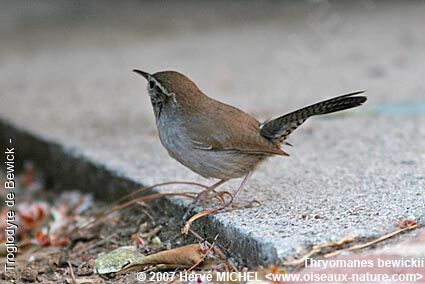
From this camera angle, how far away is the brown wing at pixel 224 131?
3725 millimetres

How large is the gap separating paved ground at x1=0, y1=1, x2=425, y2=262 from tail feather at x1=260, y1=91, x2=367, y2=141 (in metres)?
0.31

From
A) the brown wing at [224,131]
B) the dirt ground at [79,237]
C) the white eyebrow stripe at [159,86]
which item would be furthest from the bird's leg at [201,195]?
the white eyebrow stripe at [159,86]

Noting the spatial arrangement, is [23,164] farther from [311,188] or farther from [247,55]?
[247,55]

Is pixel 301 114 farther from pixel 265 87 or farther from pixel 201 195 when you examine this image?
pixel 265 87

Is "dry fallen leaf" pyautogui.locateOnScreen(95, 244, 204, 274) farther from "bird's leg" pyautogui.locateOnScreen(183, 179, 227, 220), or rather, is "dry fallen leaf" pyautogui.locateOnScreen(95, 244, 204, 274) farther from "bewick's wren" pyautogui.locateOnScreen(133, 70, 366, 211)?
"bewick's wren" pyautogui.locateOnScreen(133, 70, 366, 211)

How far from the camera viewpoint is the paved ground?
3.68 metres

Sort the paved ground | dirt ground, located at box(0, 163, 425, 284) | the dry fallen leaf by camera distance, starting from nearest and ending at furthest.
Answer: dirt ground, located at box(0, 163, 425, 284)
the dry fallen leaf
the paved ground

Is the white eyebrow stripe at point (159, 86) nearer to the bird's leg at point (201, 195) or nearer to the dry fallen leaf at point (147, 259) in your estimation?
the bird's leg at point (201, 195)

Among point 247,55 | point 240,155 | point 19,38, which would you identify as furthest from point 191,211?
point 19,38

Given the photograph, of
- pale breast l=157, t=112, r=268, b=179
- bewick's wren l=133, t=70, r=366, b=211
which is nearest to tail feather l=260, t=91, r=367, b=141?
bewick's wren l=133, t=70, r=366, b=211

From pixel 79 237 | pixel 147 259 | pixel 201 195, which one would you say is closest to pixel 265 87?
pixel 79 237

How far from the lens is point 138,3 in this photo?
11625 mm

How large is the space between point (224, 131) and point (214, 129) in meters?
0.05

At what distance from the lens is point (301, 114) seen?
3.78 metres
